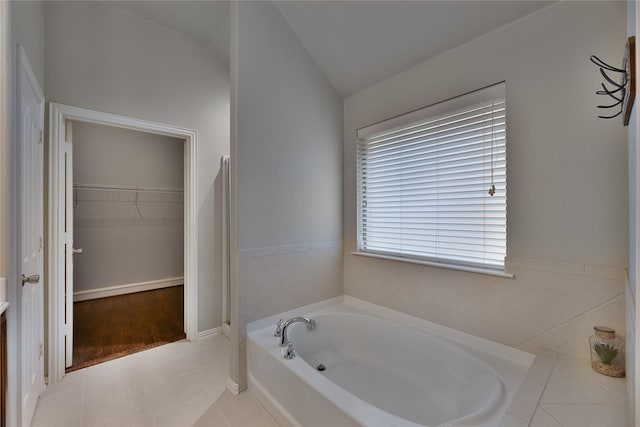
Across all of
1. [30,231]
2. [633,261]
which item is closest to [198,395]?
[30,231]

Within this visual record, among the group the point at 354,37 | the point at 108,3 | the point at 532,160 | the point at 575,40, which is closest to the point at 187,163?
the point at 108,3

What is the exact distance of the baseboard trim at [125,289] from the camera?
147 inches

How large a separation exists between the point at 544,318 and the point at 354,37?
2140 mm

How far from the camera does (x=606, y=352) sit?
1197mm

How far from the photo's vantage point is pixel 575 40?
1333 mm

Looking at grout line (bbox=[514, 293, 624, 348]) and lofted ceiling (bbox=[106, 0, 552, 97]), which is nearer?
grout line (bbox=[514, 293, 624, 348])

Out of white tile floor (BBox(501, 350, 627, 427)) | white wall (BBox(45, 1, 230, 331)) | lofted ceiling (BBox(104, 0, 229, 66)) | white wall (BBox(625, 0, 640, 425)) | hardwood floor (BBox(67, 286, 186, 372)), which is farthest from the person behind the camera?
hardwood floor (BBox(67, 286, 186, 372))

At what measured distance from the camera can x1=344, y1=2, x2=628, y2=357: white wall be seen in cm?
126

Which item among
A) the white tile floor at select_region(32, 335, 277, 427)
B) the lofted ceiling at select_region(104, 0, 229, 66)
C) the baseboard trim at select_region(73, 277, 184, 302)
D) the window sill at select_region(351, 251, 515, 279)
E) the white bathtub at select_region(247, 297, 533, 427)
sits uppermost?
the lofted ceiling at select_region(104, 0, 229, 66)

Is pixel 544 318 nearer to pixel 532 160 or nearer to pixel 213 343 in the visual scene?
pixel 532 160

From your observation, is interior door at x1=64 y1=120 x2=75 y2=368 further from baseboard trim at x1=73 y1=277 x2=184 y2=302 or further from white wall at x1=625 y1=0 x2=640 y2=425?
white wall at x1=625 y1=0 x2=640 y2=425

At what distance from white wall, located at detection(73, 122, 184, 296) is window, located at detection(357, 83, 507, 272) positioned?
3476mm

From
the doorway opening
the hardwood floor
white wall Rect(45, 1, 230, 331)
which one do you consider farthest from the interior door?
the doorway opening

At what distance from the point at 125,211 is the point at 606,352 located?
511cm
